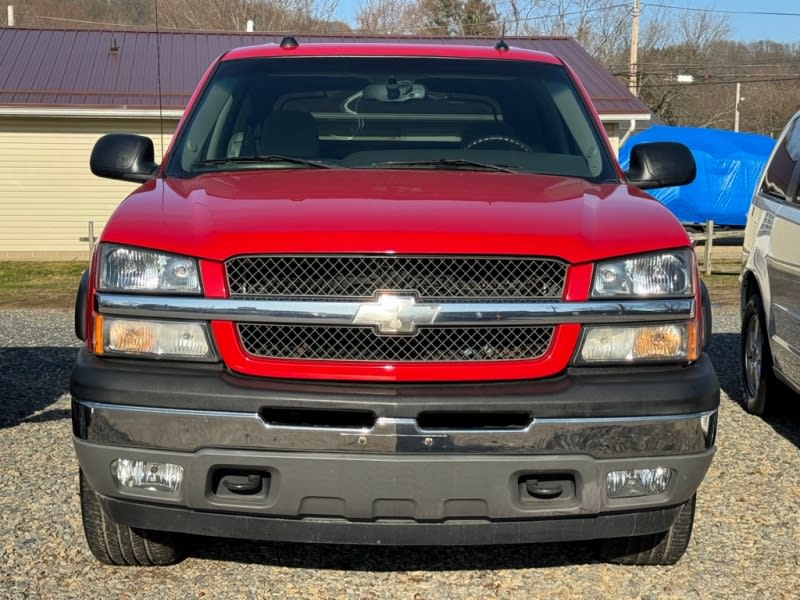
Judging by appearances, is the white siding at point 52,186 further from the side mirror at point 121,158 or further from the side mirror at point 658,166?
the side mirror at point 658,166

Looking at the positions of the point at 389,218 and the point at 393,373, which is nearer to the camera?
the point at 393,373

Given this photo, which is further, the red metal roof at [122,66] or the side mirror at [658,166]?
the red metal roof at [122,66]

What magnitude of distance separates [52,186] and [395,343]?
2026 centimetres

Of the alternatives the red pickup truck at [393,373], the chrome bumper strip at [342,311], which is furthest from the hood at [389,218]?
the chrome bumper strip at [342,311]

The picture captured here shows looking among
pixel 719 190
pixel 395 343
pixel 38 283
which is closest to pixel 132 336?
pixel 395 343

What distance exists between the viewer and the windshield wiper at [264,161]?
4.49m

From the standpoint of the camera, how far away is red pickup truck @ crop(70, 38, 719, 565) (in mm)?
3359

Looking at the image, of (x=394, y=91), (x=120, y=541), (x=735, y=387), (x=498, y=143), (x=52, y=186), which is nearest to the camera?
(x=120, y=541)

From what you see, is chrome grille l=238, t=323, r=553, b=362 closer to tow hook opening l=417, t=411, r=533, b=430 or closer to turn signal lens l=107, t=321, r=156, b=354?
tow hook opening l=417, t=411, r=533, b=430

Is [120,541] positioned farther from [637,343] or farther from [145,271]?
[637,343]

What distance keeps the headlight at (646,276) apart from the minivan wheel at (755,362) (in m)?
3.28

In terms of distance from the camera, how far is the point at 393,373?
342cm

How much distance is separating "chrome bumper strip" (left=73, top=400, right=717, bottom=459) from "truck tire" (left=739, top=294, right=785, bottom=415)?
346 cm

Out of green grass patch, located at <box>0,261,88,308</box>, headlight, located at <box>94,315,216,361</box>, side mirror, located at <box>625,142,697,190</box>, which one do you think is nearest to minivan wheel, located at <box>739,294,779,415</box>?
side mirror, located at <box>625,142,697,190</box>
